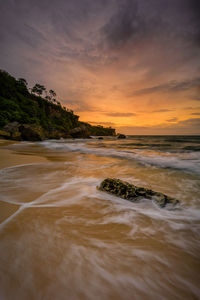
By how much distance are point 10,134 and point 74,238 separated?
21.8 metres

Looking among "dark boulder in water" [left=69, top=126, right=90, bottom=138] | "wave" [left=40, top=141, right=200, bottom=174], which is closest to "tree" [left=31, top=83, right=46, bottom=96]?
"dark boulder in water" [left=69, top=126, right=90, bottom=138]

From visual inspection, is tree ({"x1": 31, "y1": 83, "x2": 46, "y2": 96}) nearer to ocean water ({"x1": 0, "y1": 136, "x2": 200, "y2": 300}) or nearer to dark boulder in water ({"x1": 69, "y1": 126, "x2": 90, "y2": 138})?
dark boulder in water ({"x1": 69, "y1": 126, "x2": 90, "y2": 138})

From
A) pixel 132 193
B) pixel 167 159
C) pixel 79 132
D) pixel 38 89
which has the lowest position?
pixel 167 159

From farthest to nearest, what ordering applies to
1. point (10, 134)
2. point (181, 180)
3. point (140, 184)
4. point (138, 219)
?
1. point (10, 134)
2. point (181, 180)
3. point (140, 184)
4. point (138, 219)

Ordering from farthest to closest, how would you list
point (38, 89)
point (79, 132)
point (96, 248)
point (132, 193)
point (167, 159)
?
point (38, 89)
point (79, 132)
point (167, 159)
point (132, 193)
point (96, 248)

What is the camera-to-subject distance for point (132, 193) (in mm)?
2453

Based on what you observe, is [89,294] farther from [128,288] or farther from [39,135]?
[39,135]

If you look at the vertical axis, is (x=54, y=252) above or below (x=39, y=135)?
below

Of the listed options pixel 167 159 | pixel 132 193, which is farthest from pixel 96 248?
pixel 167 159

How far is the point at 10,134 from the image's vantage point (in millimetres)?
18344

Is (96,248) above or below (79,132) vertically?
below

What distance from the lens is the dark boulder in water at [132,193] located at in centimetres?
232

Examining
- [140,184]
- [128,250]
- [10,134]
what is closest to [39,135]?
[10,134]

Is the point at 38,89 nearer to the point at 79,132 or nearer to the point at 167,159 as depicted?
the point at 79,132
